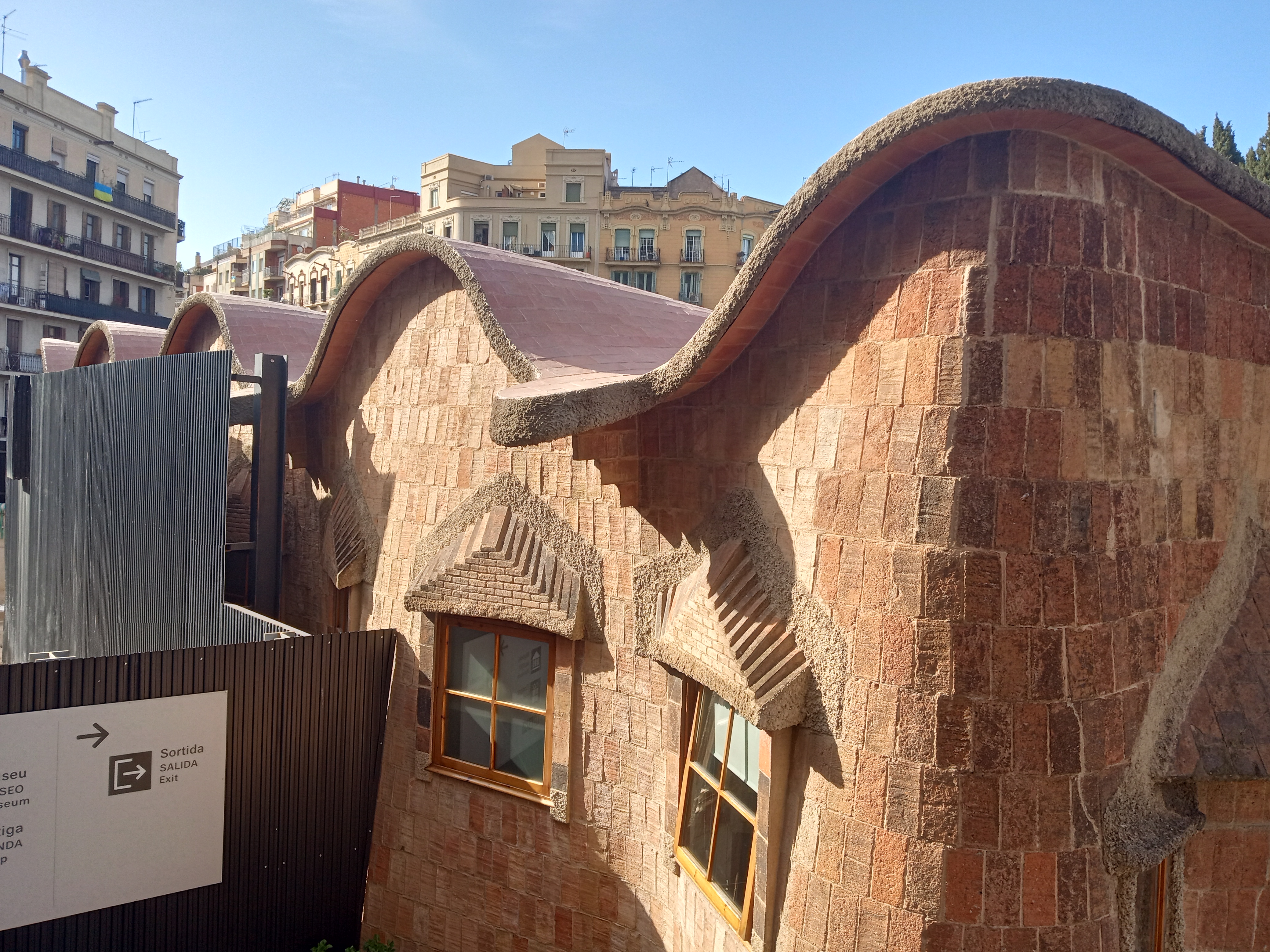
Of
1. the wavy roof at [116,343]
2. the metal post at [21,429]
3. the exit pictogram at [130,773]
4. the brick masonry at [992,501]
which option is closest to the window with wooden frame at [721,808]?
the brick masonry at [992,501]

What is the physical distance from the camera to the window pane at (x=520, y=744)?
5164 mm

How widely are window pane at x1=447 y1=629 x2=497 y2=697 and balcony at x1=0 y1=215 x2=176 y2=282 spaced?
2966cm

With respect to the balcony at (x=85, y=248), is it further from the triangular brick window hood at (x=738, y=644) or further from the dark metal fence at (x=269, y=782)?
the triangular brick window hood at (x=738, y=644)

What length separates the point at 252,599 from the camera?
271 inches

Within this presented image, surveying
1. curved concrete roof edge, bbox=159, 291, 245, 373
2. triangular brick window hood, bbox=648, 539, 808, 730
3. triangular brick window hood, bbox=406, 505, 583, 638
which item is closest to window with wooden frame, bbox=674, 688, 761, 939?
triangular brick window hood, bbox=648, 539, 808, 730

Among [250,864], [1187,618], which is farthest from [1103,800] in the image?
[250,864]

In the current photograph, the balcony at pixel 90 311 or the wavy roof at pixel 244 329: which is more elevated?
the balcony at pixel 90 311

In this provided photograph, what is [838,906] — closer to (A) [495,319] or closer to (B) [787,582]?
(B) [787,582]

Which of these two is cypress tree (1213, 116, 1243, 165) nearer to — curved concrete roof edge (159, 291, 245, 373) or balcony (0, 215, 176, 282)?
curved concrete roof edge (159, 291, 245, 373)

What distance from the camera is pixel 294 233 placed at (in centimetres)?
4416

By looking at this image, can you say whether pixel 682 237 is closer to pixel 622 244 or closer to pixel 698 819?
pixel 622 244

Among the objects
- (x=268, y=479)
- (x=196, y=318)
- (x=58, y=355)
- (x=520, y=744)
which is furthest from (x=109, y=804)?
(x=58, y=355)

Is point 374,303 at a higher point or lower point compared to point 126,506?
higher

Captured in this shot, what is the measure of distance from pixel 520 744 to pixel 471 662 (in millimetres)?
550
